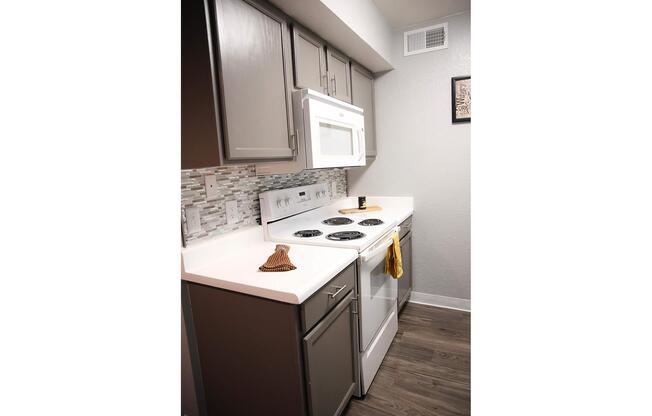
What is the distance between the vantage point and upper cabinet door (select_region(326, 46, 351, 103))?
1.96m

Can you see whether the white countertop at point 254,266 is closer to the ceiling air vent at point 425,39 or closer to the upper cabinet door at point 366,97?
the upper cabinet door at point 366,97

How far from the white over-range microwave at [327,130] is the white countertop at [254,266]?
18.9 inches

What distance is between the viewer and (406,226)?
2.59 m

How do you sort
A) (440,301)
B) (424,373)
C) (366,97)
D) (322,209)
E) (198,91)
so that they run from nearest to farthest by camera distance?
1. (198,91)
2. (424,373)
3. (322,209)
4. (366,97)
5. (440,301)

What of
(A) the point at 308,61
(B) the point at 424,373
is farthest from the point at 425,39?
(B) the point at 424,373

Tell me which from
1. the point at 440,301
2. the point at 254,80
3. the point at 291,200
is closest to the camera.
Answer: the point at 254,80

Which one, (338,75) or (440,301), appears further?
(440,301)

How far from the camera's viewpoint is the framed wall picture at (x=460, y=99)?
2443 mm

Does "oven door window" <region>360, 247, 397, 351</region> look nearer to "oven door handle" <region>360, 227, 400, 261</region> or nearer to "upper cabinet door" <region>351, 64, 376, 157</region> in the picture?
"oven door handle" <region>360, 227, 400, 261</region>

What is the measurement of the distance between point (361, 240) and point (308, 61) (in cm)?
101

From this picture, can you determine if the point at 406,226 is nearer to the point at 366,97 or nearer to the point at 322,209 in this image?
the point at 322,209

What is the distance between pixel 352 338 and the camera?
1580mm

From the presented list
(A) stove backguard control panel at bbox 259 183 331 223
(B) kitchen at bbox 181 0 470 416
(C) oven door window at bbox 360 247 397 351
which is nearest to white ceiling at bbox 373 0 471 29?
(B) kitchen at bbox 181 0 470 416
